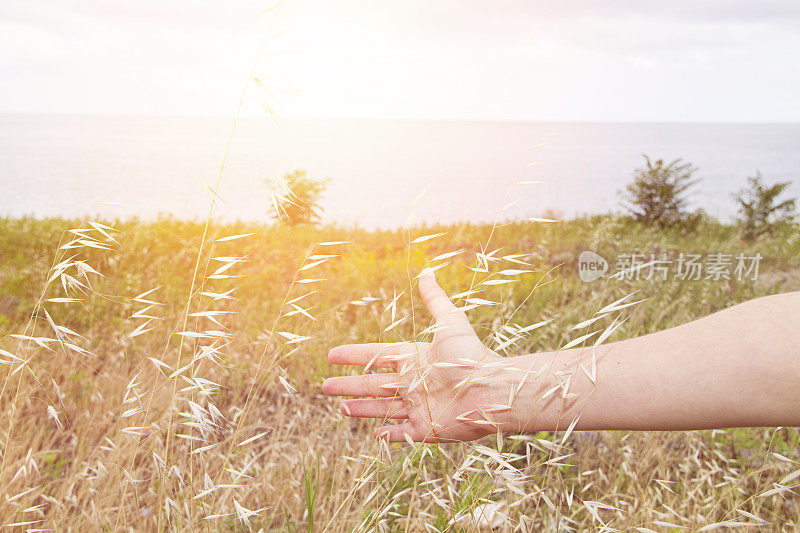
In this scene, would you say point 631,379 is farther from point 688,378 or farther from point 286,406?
point 286,406

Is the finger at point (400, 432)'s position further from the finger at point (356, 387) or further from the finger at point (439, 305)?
the finger at point (439, 305)

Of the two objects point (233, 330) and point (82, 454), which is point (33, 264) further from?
point (82, 454)

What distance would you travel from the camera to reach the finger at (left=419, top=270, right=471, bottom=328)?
5.19 ft

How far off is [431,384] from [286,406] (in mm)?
1463

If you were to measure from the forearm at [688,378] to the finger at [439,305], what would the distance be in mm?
213

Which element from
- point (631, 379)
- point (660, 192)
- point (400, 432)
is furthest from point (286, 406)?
point (660, 192)

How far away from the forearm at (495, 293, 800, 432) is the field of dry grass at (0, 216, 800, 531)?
179 mm

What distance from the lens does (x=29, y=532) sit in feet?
4.93

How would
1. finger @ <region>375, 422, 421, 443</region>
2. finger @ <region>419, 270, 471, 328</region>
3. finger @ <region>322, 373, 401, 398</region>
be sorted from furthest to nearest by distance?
finger @ <region>322, 373, 401, 398</region>, finger @ <region>375, 422, 421, 443</region>, finger @ <region>419, 270, 471, 328</region>

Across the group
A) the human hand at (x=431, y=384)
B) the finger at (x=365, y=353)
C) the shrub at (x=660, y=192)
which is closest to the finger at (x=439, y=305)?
the human hand at (x=431, y=384)

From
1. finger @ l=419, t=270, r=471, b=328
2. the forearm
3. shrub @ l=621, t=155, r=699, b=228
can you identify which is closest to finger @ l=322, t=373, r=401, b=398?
finger @ l=419, t=270, r=471, b=328

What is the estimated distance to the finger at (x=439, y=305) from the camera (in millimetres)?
1581

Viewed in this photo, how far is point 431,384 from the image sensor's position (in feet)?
5.86

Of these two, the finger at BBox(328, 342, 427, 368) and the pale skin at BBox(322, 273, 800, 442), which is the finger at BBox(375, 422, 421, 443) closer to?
the pale skin at BBox(322, 273, 800, 442)
